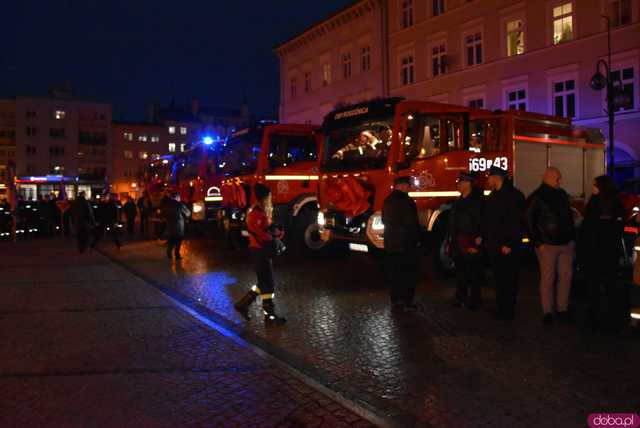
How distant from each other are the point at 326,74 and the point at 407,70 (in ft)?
25.1

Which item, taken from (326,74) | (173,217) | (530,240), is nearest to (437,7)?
(326,74)

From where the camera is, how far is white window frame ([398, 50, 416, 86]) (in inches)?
1319

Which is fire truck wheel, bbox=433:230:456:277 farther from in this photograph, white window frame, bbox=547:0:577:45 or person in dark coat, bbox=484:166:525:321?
white window frame, bbox=547:0:577:45

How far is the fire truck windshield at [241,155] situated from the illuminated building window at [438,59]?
17686 mm

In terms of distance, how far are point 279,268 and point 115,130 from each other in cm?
8170

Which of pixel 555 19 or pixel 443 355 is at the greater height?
pixel 555 19

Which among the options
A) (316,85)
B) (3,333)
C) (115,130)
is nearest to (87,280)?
(3,333)

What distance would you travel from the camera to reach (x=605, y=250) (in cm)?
702

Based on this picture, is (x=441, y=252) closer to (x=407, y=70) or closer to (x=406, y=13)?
(x=407, y=70)

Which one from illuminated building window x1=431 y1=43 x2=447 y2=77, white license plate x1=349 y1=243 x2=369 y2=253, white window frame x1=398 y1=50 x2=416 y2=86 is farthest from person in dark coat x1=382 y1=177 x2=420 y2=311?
white window frame x1=398 y1=50 x2=416 y2=86

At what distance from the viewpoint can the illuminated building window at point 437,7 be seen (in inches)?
1251

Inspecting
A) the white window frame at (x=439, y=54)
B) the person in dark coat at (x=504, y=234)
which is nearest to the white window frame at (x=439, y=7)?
the white window frame at (x=439, y=54)

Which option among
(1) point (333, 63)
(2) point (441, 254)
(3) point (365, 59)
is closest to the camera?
(2) point (441, 254)

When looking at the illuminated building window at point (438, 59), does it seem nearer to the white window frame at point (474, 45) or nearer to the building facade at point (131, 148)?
the white window frame at point (474, 45)
